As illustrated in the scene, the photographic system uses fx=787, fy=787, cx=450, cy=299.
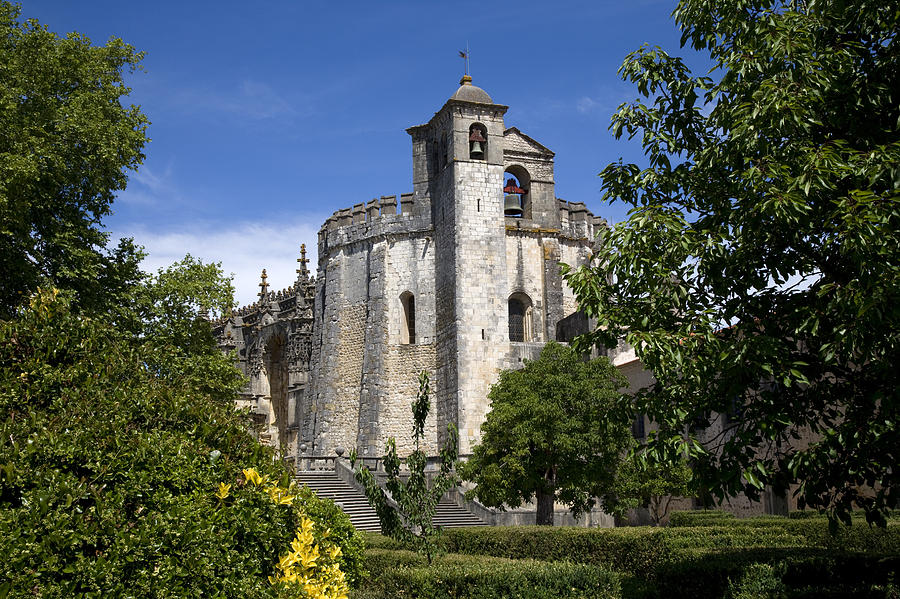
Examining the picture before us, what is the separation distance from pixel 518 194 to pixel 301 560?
1199 inches

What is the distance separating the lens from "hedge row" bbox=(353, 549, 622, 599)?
31.1ft

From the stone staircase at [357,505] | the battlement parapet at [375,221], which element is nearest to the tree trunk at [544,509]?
the stone staircase at [357,505]

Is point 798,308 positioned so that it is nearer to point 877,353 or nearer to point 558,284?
point 877,353

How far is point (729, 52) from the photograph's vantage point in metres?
9.23

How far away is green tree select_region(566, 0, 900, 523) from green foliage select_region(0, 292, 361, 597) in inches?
166

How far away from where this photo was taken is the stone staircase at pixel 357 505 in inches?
908

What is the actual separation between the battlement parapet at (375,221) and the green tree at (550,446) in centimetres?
1271

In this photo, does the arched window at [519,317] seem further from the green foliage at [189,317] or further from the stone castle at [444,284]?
the green foliage at [189,317]

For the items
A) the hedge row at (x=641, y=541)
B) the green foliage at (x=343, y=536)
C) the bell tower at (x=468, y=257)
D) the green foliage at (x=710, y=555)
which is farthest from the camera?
the bell tower at (x=468, y=257)

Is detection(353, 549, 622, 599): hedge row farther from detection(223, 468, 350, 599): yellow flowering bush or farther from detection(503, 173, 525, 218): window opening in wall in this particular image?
detection(503, 173, 525, 218): window opening in wall

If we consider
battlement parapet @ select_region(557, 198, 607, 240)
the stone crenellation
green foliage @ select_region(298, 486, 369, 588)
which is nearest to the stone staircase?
the stone crenellation

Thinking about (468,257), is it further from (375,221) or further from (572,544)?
(572,544)

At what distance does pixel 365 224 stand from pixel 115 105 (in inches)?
621

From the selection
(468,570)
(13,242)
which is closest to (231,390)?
(13,242)
